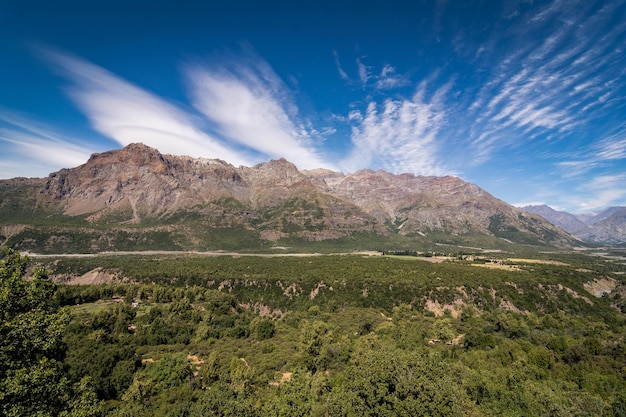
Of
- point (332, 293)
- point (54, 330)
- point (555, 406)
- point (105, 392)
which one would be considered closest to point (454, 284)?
point (332, 293)

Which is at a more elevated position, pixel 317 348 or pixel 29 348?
pixel 29 348

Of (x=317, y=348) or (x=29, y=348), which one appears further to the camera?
(x=317, y=348)

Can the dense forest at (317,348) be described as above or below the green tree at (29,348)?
below

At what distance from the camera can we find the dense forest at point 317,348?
16152 millimetres

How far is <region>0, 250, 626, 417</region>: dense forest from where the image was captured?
16.2 metres

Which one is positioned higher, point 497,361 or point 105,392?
point 497,361

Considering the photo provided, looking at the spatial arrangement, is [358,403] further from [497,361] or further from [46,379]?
[497,361]

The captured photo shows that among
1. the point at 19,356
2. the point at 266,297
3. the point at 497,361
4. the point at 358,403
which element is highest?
the point at 19,356

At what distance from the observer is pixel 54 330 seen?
15461mm

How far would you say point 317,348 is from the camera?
54344 mm

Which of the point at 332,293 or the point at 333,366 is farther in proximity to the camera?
the point at 332,293

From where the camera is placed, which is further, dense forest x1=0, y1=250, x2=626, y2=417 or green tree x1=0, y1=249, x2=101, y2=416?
dense forest x1=0, y1=250, x2=626, y2=417

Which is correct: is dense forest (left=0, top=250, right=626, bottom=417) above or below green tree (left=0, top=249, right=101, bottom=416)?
below

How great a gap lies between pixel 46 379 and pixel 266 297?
336ft
